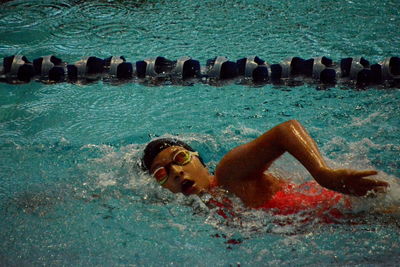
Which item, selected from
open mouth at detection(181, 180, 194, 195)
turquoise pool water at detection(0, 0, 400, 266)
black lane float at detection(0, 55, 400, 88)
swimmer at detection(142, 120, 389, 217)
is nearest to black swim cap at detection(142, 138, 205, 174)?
swimmer at detection(142, 120, 389, 217)

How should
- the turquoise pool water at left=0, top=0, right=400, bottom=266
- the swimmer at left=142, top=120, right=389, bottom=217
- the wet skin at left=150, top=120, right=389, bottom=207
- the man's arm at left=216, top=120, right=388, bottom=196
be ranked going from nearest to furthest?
1. the man's arm at left=216, top=120, right=388, bottom=196
2. the wet skin at left=150, top=120, right=389, bottom=207
3. the swimmer at left=142, top=120, right=389, bottom=217
4. the turquoise pool water at left=0, top=0, right=400, bottom=266

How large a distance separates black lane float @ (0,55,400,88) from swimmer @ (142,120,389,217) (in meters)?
1.68

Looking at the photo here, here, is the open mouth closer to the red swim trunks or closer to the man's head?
the man's head

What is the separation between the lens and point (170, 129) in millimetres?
3971

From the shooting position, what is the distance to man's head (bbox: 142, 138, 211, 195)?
278cm

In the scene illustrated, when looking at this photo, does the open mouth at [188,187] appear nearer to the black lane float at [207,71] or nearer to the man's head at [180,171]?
the man's head at [180,171]

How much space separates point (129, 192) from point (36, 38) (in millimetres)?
3437

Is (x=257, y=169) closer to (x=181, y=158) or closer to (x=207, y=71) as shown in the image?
(x=181, y=158)

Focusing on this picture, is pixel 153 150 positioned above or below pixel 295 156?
below

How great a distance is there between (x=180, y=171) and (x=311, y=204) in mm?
744

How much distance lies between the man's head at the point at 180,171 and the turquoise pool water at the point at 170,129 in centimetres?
8

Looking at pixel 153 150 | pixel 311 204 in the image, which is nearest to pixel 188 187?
pixel 153 150

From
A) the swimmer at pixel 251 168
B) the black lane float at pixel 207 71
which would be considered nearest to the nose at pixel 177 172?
the swimmer at pixel 251 168

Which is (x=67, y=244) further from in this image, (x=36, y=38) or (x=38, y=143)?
Result: (x=36, y=38)
